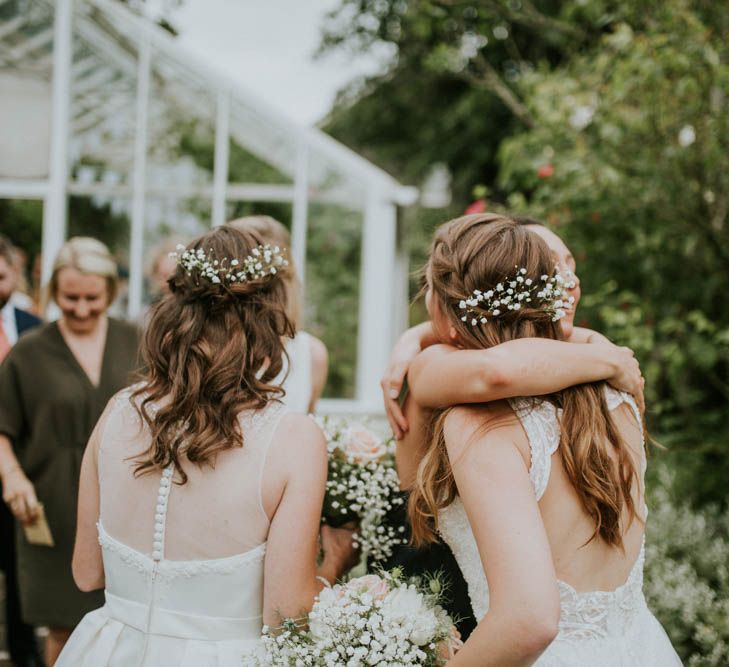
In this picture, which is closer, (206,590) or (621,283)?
(206,590)

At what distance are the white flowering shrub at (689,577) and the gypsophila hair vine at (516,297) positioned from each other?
202 cm

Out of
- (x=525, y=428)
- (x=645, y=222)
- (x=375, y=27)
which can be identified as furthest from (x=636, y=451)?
(x=375, y=27)

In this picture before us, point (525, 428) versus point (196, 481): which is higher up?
point (525, 428)

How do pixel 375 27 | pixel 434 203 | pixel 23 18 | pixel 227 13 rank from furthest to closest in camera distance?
pixel 434 203
pixel 375 27
pixel 227 13
pixel 23 18

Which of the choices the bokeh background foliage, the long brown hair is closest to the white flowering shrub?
the bokeh background foliage

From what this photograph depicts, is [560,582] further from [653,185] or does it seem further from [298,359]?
[653,185]

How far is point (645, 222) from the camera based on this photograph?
4395 mm

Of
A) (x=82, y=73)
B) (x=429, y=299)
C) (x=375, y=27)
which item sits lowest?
(x=429, y=299)

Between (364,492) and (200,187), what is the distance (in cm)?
533

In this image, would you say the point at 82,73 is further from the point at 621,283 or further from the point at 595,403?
the point at 595,403

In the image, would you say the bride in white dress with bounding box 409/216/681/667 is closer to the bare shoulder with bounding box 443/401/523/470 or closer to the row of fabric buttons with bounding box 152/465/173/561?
the bare shoulder with bounding box 443/401/523/470

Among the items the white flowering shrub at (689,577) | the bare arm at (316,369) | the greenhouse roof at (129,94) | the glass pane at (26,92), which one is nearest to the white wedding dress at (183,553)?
the bare arm at (316,369)

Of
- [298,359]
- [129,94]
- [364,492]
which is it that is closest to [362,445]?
[364,492]

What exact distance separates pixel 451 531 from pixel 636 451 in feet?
1.43
